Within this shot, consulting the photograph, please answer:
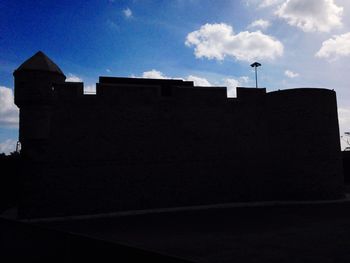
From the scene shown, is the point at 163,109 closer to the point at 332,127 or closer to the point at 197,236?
the point at 197,236

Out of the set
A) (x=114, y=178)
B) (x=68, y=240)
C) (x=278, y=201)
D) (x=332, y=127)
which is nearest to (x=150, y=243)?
(x=68, y=240)

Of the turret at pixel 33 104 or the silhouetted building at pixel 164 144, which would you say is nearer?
the turret at pixel 33 104

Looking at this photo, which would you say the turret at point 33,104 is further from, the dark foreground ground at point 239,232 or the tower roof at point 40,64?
the dark foreground ground at point 239,232

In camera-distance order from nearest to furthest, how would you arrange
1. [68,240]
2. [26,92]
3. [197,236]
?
[68,240] → [197,236] → [26,92]

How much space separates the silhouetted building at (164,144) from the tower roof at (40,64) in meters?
0.07

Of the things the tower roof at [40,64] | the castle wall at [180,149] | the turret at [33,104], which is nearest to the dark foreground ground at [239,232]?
the castle wall at [180,149]

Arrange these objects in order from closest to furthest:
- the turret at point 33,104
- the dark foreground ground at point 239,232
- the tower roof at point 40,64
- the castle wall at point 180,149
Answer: the dark foreground ground at point 239,232 < the turret at point 33,104 < the tower roof at point 40,64 < the castle wall at point 180,149

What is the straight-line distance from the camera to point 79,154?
18.0m

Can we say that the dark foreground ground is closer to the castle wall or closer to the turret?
the castle wall

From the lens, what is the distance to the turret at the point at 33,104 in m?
17.3

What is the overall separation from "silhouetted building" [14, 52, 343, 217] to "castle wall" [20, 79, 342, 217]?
0.06 meters

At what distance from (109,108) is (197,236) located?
951cm

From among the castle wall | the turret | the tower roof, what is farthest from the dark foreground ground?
the tower roof

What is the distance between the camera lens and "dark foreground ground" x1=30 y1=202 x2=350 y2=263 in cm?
909
